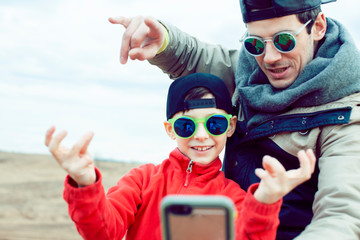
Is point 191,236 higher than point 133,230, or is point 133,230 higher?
point 191,236

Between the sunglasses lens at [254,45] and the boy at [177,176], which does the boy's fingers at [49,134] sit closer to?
the boy at [177,176]

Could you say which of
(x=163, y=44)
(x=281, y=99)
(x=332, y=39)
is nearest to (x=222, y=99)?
(x=281, y=99)

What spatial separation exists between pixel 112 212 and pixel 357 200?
3.84ft

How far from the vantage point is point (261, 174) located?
6.07 feet

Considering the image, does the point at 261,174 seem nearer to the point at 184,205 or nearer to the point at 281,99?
the point at 184,205

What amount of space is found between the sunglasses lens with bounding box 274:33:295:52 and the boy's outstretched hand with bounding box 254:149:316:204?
101 cm

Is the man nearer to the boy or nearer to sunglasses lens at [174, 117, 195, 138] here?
the boy

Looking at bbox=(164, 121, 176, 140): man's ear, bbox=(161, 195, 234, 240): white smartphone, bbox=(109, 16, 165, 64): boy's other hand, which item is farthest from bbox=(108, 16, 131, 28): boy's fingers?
bbox=(161, 195, 234, 240): white smartphone

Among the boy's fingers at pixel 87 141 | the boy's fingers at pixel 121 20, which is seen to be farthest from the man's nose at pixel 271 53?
the boy's fingers at pixel 87 141

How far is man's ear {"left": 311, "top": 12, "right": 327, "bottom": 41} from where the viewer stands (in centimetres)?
284

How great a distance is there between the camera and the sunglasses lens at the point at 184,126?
2.52 metres

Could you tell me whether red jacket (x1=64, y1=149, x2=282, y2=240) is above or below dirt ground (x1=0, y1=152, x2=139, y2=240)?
above

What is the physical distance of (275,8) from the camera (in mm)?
2648

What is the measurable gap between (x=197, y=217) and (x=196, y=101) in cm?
123
